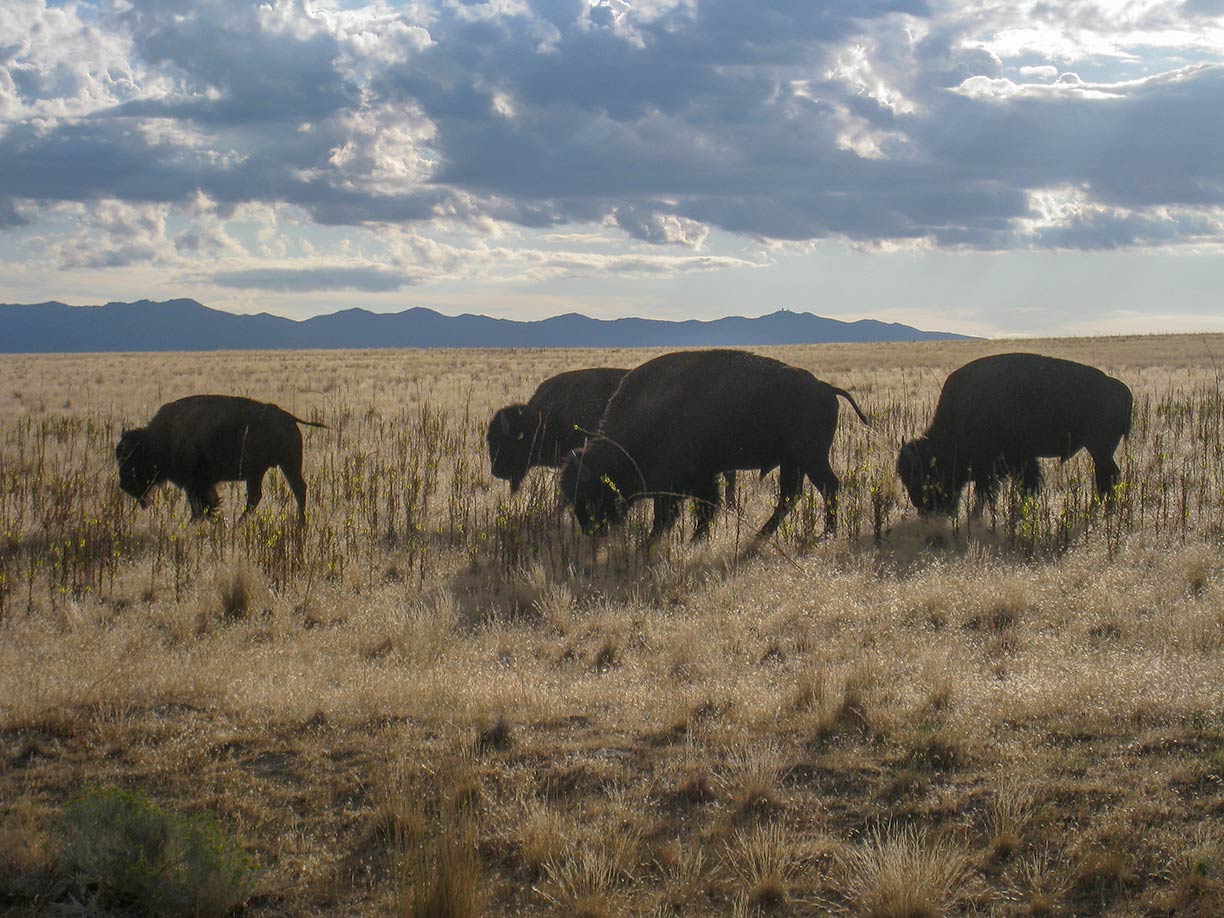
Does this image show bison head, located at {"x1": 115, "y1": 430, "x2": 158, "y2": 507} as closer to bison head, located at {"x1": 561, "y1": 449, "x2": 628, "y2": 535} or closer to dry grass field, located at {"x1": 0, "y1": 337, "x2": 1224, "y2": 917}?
dry grass field, located at {"x1": 0, "y1": 337, "x2": 1224, "y2": 917}

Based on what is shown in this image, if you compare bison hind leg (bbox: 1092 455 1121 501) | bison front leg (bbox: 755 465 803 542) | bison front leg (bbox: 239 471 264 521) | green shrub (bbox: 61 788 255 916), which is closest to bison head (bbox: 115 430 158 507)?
bison front leg (bbox: 239 471 264 521)

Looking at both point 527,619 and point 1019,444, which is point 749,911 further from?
point 1019,444

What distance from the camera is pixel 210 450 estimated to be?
10078 millimetres

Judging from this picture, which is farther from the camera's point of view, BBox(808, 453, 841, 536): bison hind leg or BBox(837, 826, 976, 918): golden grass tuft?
BBox(808, 453, 841, 536): bison hind leg

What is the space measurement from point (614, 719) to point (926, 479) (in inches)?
246

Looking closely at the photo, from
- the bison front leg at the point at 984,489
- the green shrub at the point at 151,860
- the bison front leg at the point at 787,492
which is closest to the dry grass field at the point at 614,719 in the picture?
the green shrub at the point at 151,860

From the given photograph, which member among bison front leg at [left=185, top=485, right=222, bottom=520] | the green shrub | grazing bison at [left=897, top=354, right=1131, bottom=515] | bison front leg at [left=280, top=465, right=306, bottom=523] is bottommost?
the green shrub

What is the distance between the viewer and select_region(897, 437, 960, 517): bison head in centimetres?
989

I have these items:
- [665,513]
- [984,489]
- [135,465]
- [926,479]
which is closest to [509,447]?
[665,513]

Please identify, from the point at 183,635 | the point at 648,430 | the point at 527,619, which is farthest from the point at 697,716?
the point at 648,430

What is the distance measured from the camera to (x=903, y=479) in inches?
403

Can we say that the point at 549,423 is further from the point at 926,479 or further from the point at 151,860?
the point at 151,860

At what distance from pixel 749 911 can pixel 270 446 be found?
8.03m

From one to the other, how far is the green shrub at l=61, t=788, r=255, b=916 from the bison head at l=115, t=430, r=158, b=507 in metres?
7.68
